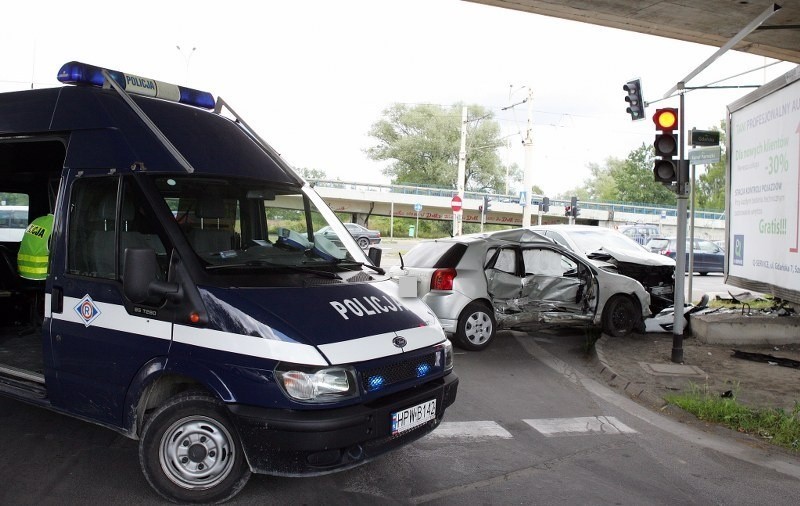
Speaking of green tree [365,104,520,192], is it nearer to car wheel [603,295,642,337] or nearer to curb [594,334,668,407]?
car wheel [603,295,642,337]

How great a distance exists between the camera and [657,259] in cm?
1160

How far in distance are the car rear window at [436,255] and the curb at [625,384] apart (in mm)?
2315

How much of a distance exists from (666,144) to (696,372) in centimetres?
285

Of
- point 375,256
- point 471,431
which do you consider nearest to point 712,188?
point 471,431

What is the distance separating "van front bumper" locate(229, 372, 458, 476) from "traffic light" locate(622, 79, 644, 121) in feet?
51.8

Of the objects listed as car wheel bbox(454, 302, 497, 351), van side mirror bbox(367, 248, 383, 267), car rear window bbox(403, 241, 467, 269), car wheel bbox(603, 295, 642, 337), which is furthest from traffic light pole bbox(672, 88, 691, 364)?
van side mirror bbox(367, 248, 383, 267)

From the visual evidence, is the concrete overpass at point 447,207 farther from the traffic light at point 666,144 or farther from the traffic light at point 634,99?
the traffic light at point 666,144

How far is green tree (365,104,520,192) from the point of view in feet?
221

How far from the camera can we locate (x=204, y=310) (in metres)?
3.50

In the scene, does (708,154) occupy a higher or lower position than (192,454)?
higher

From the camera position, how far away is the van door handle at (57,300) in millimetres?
4105

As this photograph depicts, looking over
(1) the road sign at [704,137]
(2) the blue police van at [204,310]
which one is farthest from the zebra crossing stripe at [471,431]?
(1) the road sign at [704,137]

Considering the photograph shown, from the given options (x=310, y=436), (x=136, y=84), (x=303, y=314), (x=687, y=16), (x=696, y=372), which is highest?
(x=687, y=16)

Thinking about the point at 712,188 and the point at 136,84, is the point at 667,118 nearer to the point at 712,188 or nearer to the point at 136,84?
the point at 136,84
